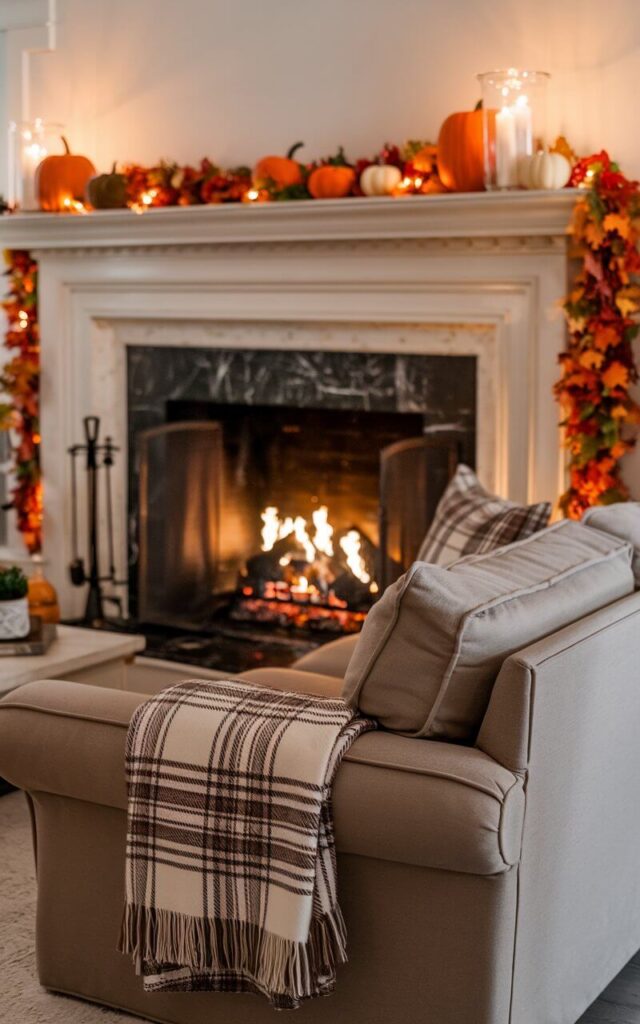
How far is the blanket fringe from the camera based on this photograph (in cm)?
209

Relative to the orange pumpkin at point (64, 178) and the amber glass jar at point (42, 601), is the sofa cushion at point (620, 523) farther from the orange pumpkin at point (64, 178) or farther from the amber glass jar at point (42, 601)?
the orange pumpkin at point (64, 178)

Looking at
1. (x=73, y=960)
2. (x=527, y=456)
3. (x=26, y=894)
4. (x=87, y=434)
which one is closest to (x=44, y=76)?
(x=87, y=434)

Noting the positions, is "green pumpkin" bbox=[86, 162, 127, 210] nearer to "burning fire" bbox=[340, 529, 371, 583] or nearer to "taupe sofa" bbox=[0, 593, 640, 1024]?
"burning fire" bbox=[340, 529, 371, 583]

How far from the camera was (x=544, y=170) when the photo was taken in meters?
3.82

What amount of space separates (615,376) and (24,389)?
7.95 ft

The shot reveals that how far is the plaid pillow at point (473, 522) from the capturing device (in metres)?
3.20

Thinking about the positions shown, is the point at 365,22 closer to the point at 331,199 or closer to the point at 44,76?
the point at 331,199

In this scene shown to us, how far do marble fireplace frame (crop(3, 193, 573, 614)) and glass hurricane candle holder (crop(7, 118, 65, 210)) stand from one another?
11cm

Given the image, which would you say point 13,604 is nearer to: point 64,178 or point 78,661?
point 78,661

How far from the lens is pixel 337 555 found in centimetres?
489

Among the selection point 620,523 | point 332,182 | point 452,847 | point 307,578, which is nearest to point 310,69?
point 332,182

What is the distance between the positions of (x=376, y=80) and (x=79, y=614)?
2.28 m

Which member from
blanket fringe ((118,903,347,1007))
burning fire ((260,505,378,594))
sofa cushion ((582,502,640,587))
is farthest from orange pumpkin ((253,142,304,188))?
blanket fringe ((118,903,347,1007))

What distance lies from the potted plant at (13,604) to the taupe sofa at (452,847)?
1.15m
